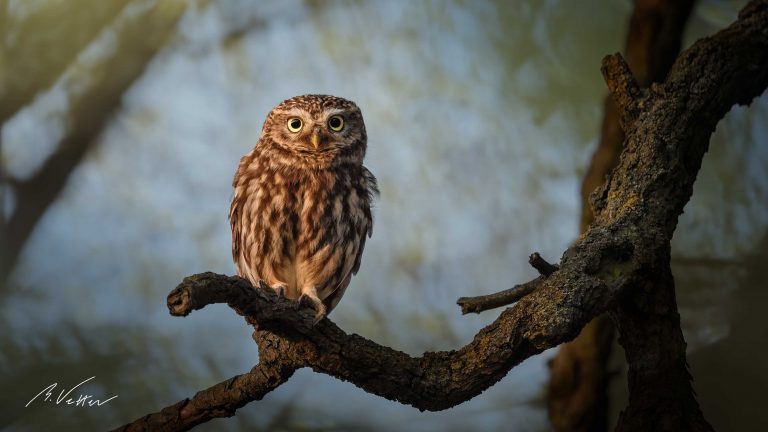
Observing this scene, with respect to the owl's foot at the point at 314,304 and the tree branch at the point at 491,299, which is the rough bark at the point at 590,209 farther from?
the owl's foot at the point at 314,304

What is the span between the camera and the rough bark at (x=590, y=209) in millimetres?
3959

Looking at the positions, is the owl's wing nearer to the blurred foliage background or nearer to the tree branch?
the tree branch

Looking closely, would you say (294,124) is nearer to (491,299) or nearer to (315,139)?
(315,139)

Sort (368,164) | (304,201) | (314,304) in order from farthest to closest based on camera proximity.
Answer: (368,164), (304,201), (314,304)

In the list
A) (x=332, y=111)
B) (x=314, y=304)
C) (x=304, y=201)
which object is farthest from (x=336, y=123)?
(x=314, y=304)

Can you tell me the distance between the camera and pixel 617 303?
8.09 ft

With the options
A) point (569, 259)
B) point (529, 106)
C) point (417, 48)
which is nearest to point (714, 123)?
point (569, 259)

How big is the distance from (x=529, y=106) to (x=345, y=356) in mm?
2286

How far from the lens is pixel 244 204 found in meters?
2.91

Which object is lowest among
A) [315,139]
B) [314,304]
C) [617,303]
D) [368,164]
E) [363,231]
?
[617,303]

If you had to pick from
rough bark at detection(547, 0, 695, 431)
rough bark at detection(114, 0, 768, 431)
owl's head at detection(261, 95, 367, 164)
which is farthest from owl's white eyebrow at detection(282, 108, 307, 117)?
rough bark at detection(547, 0, 695, 431)

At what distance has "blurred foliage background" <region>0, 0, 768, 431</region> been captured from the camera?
3.71 meters

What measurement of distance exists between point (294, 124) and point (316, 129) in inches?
4.1

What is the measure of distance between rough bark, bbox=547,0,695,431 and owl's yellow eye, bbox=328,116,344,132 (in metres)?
1.66
